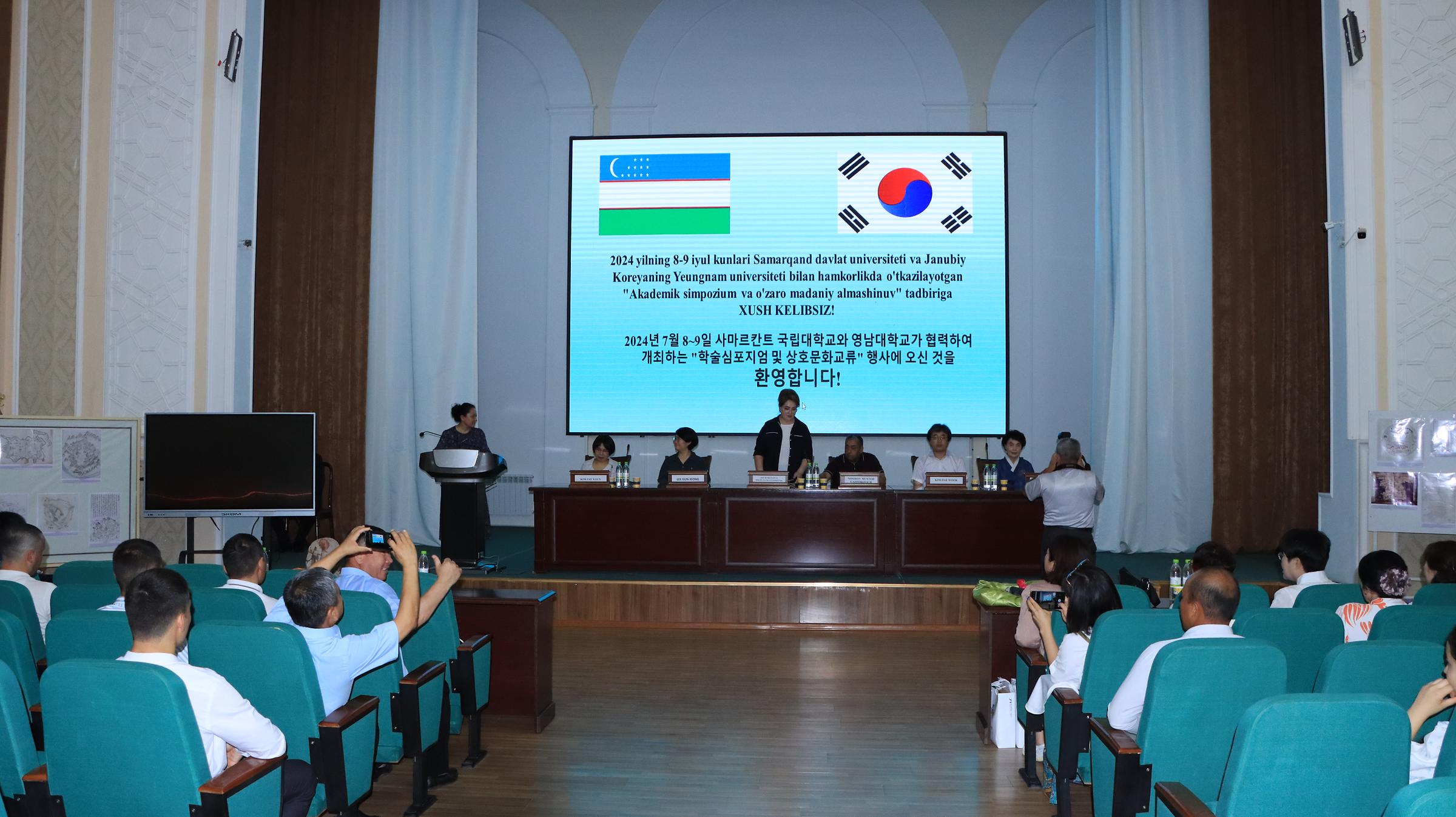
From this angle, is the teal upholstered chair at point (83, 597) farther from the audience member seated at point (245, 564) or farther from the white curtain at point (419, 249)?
the white curtain at point (419, 249)

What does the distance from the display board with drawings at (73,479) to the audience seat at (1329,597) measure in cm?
605

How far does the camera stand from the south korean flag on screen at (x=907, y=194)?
8562 mm

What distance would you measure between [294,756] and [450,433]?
4.68 meters

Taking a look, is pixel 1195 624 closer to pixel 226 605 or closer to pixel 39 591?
pixel 226 605

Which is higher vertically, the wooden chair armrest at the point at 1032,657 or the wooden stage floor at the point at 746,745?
the wooden chair armrest at the point at 1032,657

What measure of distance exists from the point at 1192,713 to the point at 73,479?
586 cm

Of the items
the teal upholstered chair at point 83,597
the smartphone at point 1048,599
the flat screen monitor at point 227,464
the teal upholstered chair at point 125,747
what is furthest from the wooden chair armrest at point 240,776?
the flat screen monitor at point 227,464

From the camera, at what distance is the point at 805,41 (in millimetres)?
9172

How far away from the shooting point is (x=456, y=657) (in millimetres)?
3533

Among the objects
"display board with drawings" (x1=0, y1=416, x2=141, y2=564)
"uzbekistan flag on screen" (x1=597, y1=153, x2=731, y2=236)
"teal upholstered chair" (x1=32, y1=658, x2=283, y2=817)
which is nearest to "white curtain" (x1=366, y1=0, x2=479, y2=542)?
"uzbekistan flag on screen" (x1=597, y1=153, x2=731, y2=236)

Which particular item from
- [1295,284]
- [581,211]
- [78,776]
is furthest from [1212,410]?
[78,776]

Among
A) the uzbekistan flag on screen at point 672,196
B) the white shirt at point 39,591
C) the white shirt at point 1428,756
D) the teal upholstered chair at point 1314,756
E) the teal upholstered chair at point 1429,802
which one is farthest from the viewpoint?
the uzbekistan flag on screen at point 672,196

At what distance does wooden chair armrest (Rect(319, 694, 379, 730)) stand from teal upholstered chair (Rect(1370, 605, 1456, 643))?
2.89m

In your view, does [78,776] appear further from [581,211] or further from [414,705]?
[581,211]
